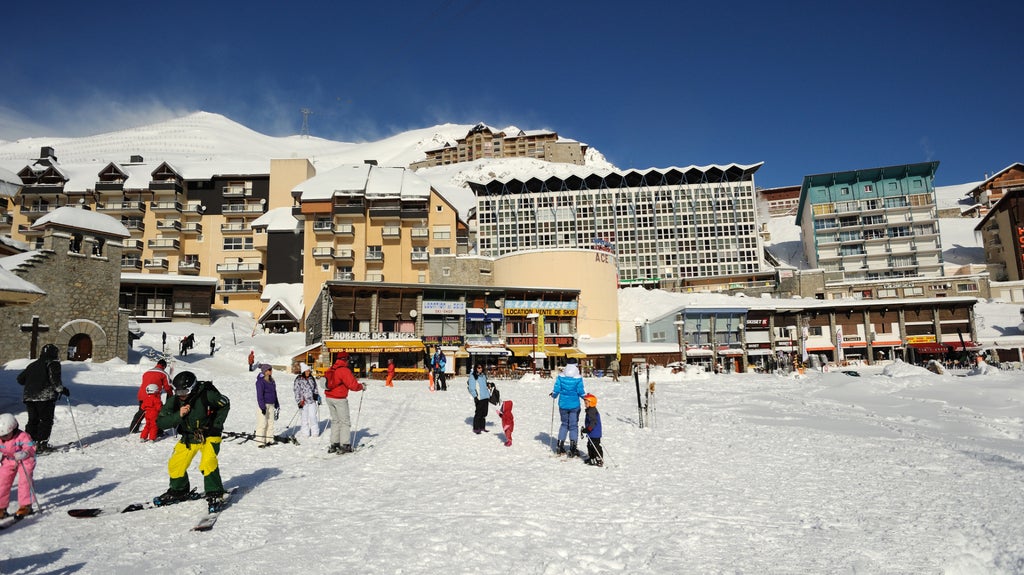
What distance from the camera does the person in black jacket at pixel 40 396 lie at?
31.2ft

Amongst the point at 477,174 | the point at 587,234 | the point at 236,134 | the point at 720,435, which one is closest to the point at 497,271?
the point at 587,234

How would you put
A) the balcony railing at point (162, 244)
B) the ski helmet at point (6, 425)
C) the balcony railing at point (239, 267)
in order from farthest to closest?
the balcony railing at point (162, 244) < the balcony railing at point (239, 267) < the ski helmet at point (6, 425)

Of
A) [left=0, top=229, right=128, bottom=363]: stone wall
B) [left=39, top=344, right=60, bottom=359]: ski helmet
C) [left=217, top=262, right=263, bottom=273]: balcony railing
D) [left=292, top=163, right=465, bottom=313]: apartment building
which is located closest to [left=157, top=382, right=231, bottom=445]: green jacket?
[left=39, top=344, right=60, bottom=359]: ski helmet

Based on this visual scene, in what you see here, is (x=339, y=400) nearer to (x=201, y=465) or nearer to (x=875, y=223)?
(x=201, y=465)

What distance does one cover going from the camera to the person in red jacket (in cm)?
1066

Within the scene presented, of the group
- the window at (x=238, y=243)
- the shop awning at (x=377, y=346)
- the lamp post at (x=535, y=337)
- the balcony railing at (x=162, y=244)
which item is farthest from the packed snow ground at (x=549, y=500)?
the balcony railing at (x=162, y=244)

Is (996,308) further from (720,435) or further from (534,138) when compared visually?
(534,138)

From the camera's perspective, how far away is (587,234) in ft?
309

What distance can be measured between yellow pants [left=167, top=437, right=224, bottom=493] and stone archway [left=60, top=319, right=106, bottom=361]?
2382 centimetres

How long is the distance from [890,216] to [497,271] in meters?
57.6

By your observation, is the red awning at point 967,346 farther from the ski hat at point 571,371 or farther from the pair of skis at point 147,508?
the pair of skis at point 147,508

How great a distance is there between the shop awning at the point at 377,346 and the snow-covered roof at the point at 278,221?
3171 cm

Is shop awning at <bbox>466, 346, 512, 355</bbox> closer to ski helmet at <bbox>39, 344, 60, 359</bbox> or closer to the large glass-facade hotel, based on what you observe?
ski helmet at <bbox>39, 344, 60, 359</bbox>

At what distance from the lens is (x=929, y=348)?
54312 mm
